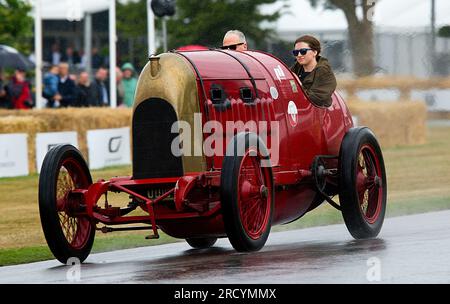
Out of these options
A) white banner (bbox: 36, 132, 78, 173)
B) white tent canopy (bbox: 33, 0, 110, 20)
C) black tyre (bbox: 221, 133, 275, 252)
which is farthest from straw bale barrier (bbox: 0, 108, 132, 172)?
black tyre (bbox: 221, 133, 275, 252)

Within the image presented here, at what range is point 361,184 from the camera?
10.9 m

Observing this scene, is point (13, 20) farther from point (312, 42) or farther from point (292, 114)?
point (292, 114)

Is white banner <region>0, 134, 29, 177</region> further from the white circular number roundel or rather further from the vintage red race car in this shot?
the white circular number roundel

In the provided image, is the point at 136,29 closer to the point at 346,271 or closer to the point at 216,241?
the point at 216,241

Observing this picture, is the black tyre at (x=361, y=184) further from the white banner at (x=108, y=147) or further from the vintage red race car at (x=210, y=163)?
the white banner at (x=108, y=147)

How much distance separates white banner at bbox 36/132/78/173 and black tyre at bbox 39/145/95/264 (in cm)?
1089

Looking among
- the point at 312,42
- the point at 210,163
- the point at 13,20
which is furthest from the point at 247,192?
the point at 13,20

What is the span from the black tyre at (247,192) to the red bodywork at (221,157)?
0.26 m

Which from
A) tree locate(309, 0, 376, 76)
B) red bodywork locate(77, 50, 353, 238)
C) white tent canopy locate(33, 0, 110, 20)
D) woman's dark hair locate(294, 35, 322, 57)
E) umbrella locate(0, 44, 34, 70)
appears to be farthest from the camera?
white tent canopy locate(33, 0, 110, 20)

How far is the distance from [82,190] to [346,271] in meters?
2.55

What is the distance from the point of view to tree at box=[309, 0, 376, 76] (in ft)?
73.5

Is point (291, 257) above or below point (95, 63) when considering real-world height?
below

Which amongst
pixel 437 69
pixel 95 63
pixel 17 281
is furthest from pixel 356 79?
pixel 17 281

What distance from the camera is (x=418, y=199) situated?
52.0 ft
